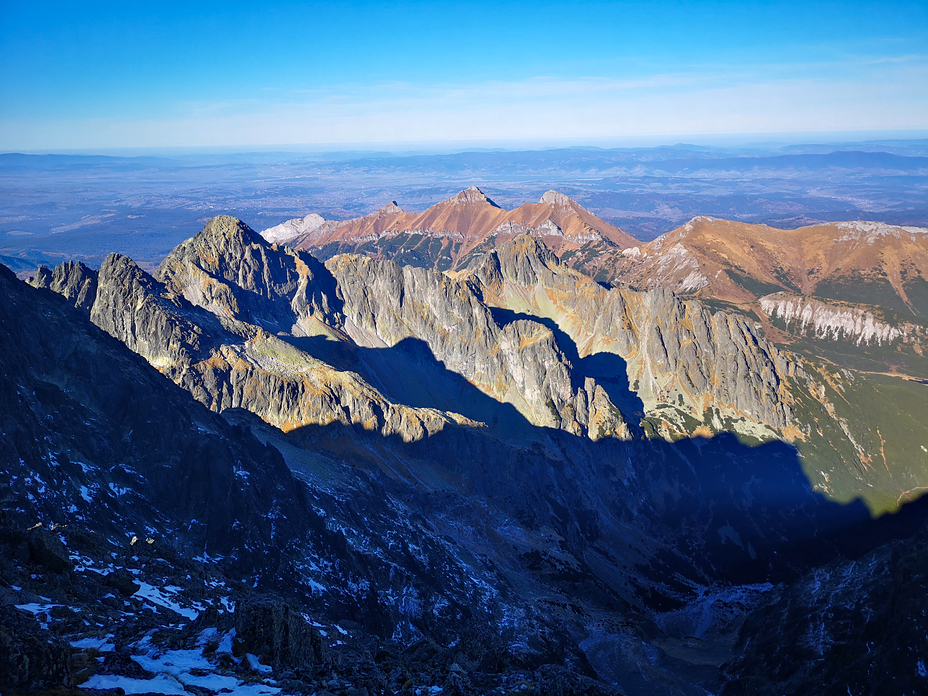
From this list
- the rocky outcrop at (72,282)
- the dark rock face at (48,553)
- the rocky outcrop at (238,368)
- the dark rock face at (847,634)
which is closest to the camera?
the dark rock face at (48,553)

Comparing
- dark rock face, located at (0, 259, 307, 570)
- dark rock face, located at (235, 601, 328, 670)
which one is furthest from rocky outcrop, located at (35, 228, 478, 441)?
dark rock face, located at (235, 601, 328, 670)

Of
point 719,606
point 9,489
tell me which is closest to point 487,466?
point 719,606

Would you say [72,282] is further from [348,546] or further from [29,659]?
[29,659]

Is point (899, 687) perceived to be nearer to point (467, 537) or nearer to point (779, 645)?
point (779, 645)

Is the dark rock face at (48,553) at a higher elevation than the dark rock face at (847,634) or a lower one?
higher

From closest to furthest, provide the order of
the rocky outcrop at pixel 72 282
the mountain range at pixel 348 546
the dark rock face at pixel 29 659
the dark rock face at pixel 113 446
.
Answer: the dark rock face at pixel 29 659, the mountain range at pixel 348 546, the dark rock face at pixel 113 446, the rocky outcrop at pixel 72 282

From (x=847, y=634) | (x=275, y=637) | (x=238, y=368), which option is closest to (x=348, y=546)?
(x=275, y=637)

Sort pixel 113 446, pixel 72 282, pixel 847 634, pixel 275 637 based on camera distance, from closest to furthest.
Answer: pixel 275 637 → pixel 847 634 → pixel 113 446 → pixel 72 282

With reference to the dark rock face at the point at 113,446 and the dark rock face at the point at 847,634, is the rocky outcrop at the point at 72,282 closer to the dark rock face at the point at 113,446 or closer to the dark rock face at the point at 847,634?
the dark rock face at the point at 113,446

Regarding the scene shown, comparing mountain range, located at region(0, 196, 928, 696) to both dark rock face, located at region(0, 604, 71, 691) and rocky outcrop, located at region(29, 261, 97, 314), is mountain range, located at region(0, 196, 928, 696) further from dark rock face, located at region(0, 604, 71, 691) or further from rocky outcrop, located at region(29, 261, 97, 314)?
rocky outcrop, located at region(29, 261, 97, 314)

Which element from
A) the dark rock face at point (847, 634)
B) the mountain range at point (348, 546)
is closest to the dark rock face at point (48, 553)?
the mountain range at point (348, 546)

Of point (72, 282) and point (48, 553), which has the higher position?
point (72, 282)
